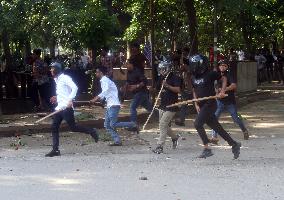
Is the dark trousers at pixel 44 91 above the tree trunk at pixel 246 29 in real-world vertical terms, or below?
below

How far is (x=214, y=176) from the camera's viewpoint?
857 cm

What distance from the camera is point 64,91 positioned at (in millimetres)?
10773

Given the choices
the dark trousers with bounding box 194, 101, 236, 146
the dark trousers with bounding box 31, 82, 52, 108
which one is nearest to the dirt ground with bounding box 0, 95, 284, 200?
the dark trousers with bounding box 194, 101, 236, 146

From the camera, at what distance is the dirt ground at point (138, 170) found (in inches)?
297

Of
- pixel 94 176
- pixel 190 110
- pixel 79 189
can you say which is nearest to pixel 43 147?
pixel 94 176

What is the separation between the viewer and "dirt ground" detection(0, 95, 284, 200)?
7551mm

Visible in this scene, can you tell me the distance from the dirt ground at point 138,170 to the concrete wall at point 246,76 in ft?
28.5

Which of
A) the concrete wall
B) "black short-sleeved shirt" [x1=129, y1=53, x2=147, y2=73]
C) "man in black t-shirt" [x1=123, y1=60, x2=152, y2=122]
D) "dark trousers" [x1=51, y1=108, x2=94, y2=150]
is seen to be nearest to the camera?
"dark trousers" [x1=51, y1=108, x2=94, y2=150]

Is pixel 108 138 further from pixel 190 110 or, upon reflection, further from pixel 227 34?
pixel 227 34

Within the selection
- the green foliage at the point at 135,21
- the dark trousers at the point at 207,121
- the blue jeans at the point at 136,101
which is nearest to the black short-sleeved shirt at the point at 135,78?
the blue jeans at the point at 136,101

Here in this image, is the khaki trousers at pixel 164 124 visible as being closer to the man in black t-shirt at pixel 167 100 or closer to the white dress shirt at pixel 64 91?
the man in black t-shirt at pixel 167 100

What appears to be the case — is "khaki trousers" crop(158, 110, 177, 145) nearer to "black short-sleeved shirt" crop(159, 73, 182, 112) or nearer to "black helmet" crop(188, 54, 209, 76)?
"black short-sleeved shirt" crop(159, 73, 182, 112)

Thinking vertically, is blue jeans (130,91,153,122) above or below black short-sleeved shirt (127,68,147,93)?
below

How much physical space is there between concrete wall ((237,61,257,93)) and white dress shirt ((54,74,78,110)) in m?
11.7
